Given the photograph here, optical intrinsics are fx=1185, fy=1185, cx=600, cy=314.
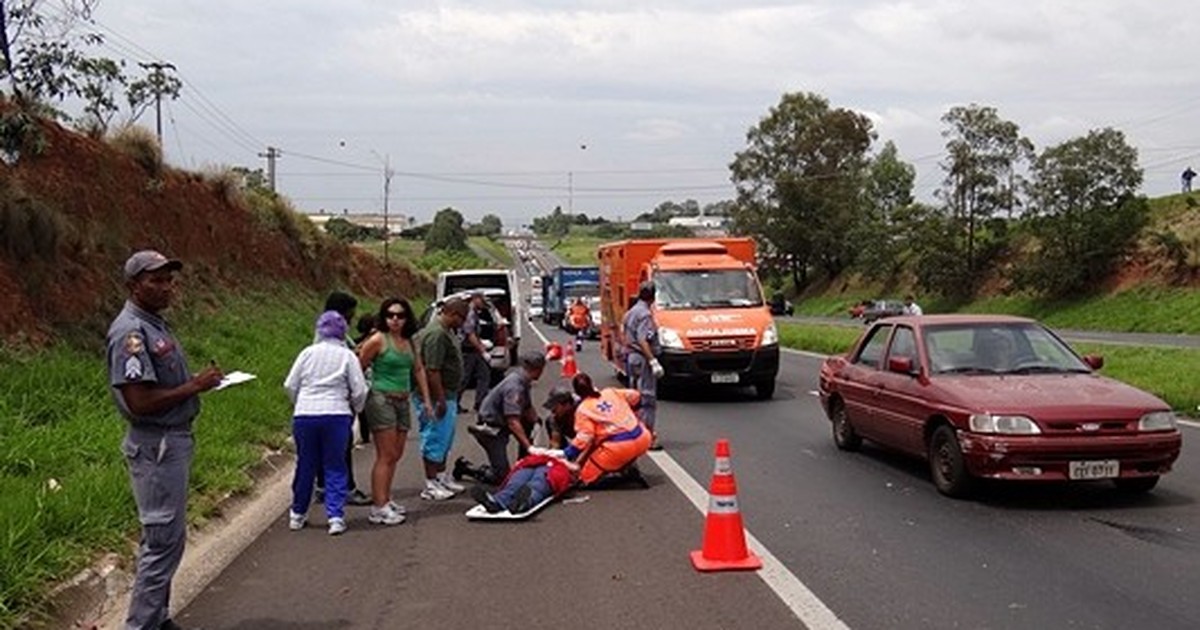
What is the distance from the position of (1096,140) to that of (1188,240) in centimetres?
545

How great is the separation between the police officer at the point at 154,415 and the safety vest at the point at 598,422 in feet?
15.2

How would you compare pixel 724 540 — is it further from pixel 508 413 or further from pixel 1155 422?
pixel 1155 422

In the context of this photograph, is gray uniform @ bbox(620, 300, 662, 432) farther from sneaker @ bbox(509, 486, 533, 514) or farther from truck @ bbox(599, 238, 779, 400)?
sneaker @ bbox(509, 486, 533, 514)

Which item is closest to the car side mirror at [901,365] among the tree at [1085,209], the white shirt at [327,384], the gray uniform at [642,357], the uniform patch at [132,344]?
the gray uniform at [642,357]

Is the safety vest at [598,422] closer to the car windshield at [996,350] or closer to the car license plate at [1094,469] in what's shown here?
the car windshield at [996,350]

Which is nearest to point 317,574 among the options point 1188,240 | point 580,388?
point 580,388

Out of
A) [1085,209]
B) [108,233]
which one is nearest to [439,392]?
[108,233]

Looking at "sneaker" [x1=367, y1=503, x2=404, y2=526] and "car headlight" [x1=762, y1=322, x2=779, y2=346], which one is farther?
"car headlight" [x1=762, y1=322, x2=779, y2=346]

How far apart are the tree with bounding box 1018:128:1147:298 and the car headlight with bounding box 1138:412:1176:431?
144 ft

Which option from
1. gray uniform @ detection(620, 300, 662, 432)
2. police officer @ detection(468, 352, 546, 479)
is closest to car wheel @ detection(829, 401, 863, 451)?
gray uniform @ detection(620, 300, 662, 432)

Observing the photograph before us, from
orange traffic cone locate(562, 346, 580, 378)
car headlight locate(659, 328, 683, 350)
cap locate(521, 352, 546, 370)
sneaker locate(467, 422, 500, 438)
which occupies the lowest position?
orange traffic cone locate(562, 346, 580, 378)

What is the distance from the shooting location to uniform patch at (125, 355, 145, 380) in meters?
5.39

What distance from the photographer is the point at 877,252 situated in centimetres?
6956

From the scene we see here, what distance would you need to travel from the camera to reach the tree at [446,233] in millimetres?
127875
